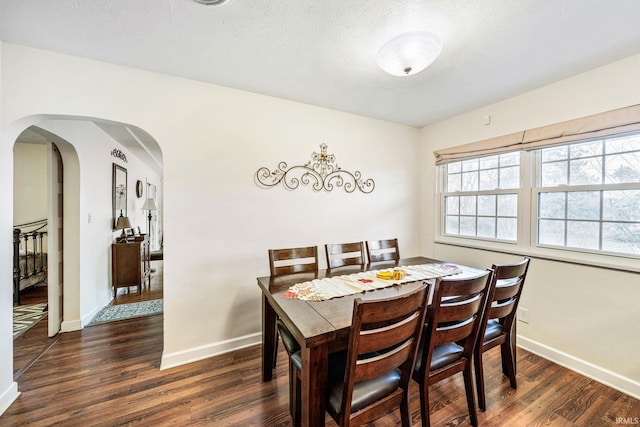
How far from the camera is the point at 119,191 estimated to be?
13.0 ft

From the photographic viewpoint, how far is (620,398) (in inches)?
70.8

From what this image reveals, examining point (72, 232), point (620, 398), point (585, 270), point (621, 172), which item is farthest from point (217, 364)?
point (621, 172)

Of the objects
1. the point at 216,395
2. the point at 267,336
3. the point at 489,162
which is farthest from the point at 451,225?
the point at 216,395

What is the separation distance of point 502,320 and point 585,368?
83cm

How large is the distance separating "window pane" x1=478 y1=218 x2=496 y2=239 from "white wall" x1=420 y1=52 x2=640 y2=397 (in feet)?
0.77

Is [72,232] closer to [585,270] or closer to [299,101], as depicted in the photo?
[299,101]

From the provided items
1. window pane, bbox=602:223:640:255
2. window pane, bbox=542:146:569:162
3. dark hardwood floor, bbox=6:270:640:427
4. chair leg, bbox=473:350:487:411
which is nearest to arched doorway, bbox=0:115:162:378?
dark hardwood floor, bbox=6:270:640:427

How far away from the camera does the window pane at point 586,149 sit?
212cm

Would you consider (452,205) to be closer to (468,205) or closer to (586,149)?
(468,205)

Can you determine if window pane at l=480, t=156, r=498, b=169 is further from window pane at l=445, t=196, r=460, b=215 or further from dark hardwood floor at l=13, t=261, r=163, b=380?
dark hardwood floor at l=13, t=261, r=163, b=380

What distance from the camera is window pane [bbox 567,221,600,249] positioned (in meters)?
2.12

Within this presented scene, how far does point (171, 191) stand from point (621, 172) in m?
3.57

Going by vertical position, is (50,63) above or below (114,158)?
above

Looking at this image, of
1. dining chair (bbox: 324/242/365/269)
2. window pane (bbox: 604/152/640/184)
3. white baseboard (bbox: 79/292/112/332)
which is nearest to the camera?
window pane (bbox: 604/152/640/184)
